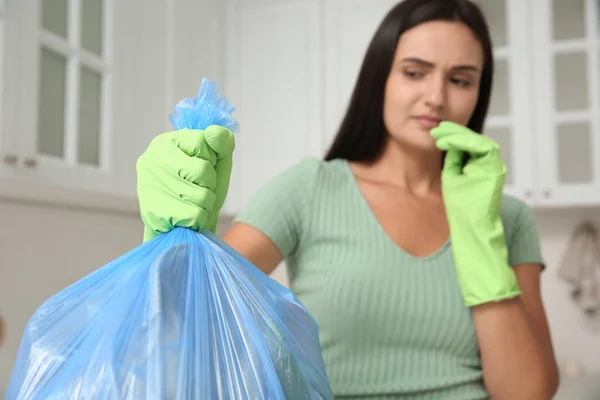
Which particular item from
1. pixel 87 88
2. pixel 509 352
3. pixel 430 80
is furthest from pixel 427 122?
pixel 87 88

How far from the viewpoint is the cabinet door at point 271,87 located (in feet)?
7.04

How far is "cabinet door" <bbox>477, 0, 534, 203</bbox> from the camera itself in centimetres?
191

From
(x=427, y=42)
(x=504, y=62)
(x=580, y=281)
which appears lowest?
(x=580, y=281)

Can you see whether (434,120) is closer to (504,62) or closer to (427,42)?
(427,42)

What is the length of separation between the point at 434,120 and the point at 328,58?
4.52 feet

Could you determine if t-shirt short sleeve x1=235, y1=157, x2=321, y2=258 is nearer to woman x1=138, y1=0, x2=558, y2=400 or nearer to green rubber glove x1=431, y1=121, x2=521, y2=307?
woman x1=138, y1=0, x2=558, y2=400

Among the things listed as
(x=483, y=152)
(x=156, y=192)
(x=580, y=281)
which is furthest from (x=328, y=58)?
(x=156, y=192)

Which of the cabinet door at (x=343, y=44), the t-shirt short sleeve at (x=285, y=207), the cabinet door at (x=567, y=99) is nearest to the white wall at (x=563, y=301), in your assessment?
the cabinet door at (x=567, y=99)

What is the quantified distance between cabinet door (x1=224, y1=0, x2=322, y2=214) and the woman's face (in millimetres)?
1292

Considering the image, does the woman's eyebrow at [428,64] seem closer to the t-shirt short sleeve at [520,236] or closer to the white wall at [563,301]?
the t-shirt short sleeve at [520,236]

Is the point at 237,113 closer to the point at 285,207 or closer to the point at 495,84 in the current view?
the point at 495,84

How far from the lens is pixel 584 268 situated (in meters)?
2.01

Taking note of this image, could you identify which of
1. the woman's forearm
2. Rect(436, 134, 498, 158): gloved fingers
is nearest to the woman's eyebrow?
Rect(436, 134, 498, 158): gloved fingers

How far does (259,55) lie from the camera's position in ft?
7.25
